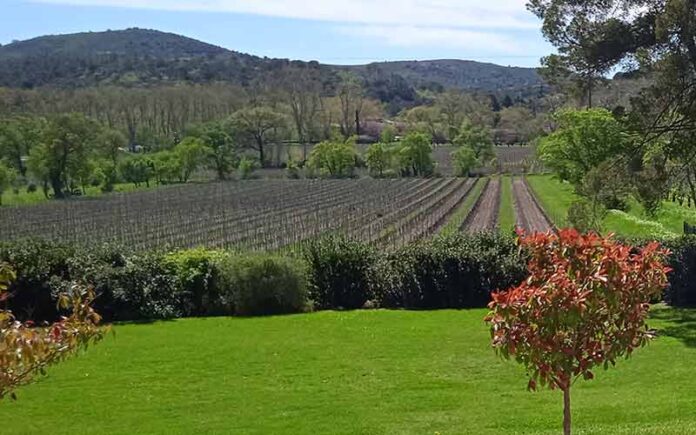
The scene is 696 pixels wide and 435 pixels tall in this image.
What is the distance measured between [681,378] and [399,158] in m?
103

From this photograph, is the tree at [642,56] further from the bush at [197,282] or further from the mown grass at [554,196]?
the mown grass at [554,196]

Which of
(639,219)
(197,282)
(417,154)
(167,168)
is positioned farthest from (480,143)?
(197,282)

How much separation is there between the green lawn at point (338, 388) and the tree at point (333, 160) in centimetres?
9824

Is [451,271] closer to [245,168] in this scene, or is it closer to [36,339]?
[36,339]

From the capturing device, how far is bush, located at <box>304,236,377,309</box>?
23.8m

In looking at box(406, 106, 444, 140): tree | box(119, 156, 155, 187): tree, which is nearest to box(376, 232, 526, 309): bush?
box(119, 156, 155, 187): tree

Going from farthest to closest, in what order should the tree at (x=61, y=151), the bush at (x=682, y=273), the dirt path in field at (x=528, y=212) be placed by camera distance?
the tree at (x=61, y=151) → the dirt path in field at (x=528, y=212) → the bush at (x=682, y=273)

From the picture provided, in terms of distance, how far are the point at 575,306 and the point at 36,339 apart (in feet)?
13.8

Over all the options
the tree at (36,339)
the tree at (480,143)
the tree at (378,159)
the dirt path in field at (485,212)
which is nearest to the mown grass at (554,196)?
the dirt path in field at (485,212)

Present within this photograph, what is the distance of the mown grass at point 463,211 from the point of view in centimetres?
4920

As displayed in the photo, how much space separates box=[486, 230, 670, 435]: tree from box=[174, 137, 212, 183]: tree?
113 meters

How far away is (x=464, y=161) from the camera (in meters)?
114

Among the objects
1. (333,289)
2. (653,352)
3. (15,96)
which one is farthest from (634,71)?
(15,96)

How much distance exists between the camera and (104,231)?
53938 mm
